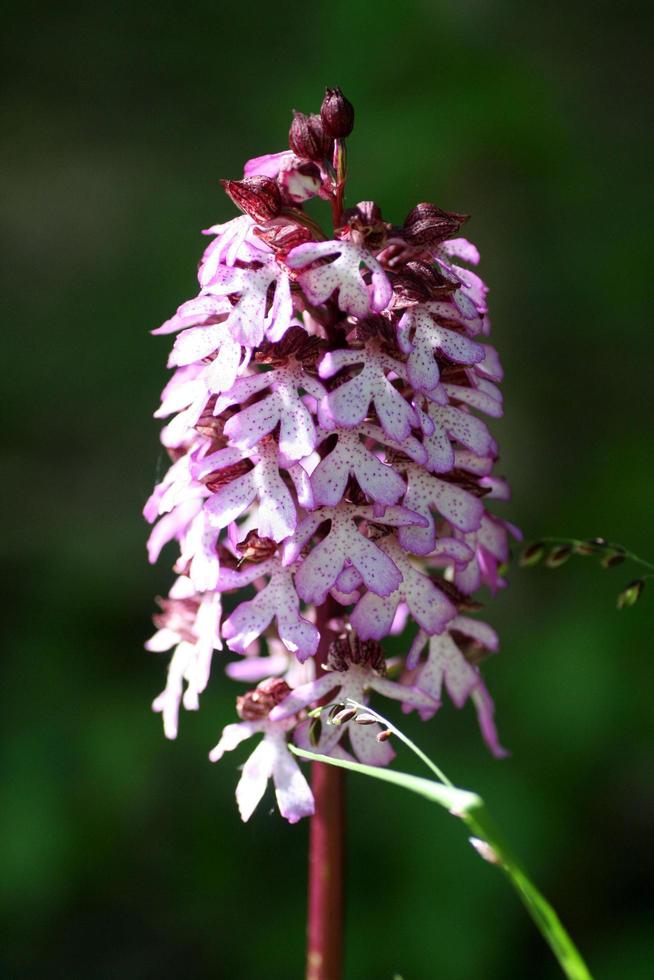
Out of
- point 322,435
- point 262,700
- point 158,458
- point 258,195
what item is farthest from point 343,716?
point 158,458

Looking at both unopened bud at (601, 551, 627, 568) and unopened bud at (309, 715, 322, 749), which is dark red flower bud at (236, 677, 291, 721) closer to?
unopened bud at (309, 715, 322, 749)

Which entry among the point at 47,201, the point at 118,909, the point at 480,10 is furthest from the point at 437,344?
the point at 47,201

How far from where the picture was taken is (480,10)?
335 centimetres

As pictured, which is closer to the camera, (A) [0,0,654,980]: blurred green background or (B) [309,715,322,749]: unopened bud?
(B) [309,715,322,749]: unopened bud

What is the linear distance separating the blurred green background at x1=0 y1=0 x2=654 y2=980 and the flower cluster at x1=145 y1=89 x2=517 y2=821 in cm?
119

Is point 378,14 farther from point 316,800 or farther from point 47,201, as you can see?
point 316,800

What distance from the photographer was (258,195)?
121 centimetres

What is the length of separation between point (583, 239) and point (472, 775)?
→ 5.18ft

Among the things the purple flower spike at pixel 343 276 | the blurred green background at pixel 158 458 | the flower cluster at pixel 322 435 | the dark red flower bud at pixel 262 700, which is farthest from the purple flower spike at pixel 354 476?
the blurred green background at pixel 158 458

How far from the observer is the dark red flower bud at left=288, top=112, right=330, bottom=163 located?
1.23 metres

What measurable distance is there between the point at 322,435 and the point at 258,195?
26cm

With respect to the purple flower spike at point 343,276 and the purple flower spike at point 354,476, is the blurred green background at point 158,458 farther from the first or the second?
the purple flower spike at point 343,276

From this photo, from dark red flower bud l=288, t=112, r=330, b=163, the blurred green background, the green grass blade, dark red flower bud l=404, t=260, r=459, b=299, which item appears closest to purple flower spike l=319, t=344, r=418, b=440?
dark red flower bud l=404, t=260, r=459, b=299

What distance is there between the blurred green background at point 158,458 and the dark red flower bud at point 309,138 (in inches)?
61.0
